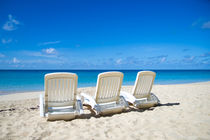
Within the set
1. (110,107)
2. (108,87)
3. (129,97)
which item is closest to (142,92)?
(129,97)

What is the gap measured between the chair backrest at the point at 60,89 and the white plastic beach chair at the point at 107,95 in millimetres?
582

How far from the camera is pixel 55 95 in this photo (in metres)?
3.29

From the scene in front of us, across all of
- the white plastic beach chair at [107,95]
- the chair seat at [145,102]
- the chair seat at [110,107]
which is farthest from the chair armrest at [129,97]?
the chair seat at [110,107]

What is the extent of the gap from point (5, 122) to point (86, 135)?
2093 millimetres

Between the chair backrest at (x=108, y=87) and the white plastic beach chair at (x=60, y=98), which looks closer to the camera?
the white plastic beach chair at (x=60, y=98)

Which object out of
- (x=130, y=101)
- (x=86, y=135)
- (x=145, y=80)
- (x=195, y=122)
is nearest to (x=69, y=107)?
(x=86, y=135)

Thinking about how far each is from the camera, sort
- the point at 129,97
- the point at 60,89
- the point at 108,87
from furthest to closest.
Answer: the point at 129,97
the point at 108,87
the point at 60,89

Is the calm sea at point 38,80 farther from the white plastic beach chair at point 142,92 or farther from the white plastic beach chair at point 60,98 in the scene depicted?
the white plastic beach chair at point 142,92

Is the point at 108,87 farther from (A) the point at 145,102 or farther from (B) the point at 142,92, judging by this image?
(A) the point at 145,102

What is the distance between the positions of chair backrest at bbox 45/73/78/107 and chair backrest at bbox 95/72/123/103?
62 centimetres

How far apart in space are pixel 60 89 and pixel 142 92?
99.0 inches

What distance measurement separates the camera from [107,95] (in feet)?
12.5

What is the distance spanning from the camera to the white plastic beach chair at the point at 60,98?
3.14 meters

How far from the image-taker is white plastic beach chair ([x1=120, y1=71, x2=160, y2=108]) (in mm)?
4117
